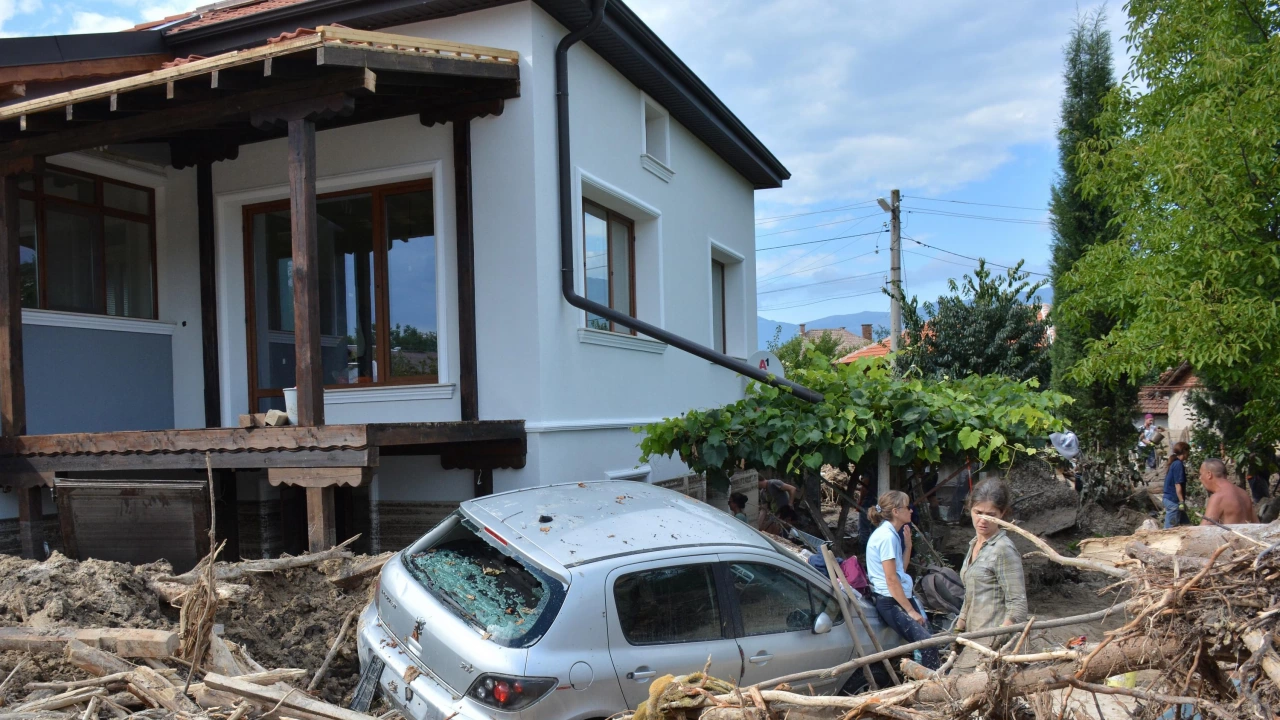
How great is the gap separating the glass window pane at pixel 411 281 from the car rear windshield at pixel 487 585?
4.04m

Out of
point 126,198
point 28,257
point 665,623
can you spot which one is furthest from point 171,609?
point 126,198

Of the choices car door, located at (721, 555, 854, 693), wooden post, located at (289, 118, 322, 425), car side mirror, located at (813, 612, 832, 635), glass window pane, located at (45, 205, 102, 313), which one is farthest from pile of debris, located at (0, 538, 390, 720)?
glass window pane, located at (45, 205, 102, 313)

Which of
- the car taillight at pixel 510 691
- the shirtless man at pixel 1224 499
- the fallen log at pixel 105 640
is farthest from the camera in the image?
the shirtless man at pixel 1224 499

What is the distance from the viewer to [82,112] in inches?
273

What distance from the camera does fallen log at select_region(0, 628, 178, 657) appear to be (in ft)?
14.9

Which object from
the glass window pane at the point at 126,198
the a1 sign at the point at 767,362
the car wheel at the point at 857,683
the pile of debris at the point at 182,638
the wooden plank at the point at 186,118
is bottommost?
the car wheel at the point at 857,683

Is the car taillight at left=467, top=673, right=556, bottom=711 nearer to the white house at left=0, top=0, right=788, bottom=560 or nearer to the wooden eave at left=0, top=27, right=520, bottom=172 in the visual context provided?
the white house at left=0, top=0, right=788, bottom=560

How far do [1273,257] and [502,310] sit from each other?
7.05m

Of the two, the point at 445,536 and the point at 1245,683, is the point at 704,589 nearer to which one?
the point at 445,536

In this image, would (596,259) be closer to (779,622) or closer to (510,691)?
(779,622)

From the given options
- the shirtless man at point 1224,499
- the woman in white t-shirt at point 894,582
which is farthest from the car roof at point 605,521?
the shirtless man at point 1224,499

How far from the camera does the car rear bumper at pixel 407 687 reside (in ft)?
12.1

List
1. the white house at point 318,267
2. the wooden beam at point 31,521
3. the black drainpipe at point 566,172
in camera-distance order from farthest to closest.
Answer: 1. the black drainpipe at point 566,172
2. the wooden beam at point 31,521
3. the white house at point 318,267

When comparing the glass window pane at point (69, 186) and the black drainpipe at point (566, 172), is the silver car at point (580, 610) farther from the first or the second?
the glass window pane at point (69, 186)
